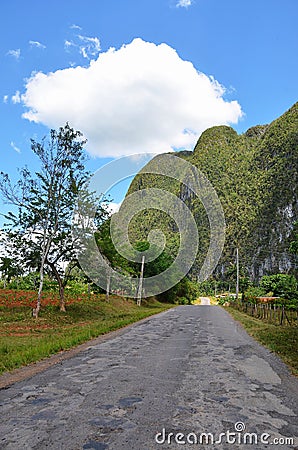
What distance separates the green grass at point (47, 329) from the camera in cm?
804

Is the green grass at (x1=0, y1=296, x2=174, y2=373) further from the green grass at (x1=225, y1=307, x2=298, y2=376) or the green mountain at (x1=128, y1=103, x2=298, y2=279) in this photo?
the green mountain at (x1=128, y1=103, x2=298, y2=279)

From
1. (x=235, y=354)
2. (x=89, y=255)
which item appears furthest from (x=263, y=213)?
(x=235, y=354)

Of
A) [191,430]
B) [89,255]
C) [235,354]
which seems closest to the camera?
[191,430]

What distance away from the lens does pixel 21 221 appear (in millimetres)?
17125

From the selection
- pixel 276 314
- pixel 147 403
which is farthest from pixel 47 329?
pixel 276 314

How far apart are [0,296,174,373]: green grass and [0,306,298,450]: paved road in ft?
3.91

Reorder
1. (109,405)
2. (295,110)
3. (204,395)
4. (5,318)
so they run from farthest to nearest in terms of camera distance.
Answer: (295,110) < (5,318) < (204,395) < (109,405)

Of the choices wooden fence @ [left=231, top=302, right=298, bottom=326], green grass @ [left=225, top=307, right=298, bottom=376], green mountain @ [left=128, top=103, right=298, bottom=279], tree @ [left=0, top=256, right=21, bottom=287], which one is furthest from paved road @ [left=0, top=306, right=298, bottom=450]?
green mountain @ [left=128, top=103, right=298, bottom=279]

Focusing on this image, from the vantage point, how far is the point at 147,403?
14.9 ft

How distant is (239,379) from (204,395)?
1.28m

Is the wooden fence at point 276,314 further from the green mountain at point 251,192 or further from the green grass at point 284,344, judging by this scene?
the green mountain at point 251,192

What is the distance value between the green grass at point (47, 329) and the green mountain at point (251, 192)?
5724 cm

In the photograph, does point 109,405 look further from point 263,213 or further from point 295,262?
point 263,213

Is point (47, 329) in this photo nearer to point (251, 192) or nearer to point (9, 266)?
point (9, 266)
